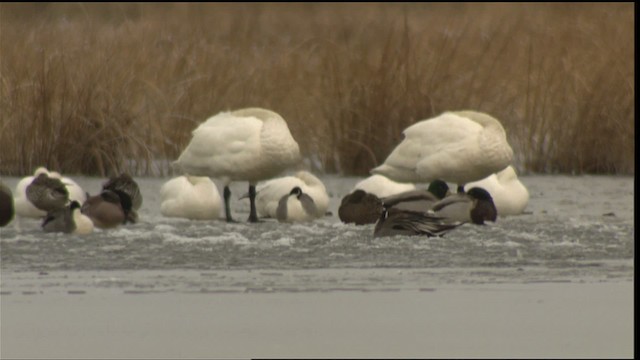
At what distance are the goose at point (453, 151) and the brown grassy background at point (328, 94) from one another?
6.00 ft

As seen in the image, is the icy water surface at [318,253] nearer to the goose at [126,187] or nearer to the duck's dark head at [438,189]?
the goose at [126,187]

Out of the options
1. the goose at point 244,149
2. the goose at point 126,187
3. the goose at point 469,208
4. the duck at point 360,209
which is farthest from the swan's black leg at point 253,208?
the goose at point 469,208

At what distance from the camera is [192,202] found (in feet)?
34.1

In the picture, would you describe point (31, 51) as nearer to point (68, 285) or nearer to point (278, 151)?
point (278, 151)

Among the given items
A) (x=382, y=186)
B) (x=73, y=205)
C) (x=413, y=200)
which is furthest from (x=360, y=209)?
(x=73, y=205)

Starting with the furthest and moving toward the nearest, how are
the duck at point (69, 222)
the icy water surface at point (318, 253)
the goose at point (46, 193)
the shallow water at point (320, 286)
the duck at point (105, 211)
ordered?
the goose at point (46, 193), the duck at point (105, 211), the duck at point (69, 222), the icy water surface at point (318, 253), the shallow water at point (320, 286)

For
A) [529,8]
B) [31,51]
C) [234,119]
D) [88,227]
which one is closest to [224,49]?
[31,51]

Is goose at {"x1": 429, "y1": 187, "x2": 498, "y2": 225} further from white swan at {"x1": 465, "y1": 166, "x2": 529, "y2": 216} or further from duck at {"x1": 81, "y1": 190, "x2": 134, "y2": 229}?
duck at {"x1": 81, "y1": 190, "x2": 134, "y2": 229}

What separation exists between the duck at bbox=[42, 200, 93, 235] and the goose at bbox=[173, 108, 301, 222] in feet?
3.13

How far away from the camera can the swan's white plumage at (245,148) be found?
10141 mm

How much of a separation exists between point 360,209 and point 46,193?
1.82 m

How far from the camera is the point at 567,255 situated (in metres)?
8.60

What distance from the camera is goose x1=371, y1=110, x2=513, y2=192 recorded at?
10.4 metres

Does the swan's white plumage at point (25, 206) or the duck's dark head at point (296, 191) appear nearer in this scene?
the duck's dark head at point (296, 191)
